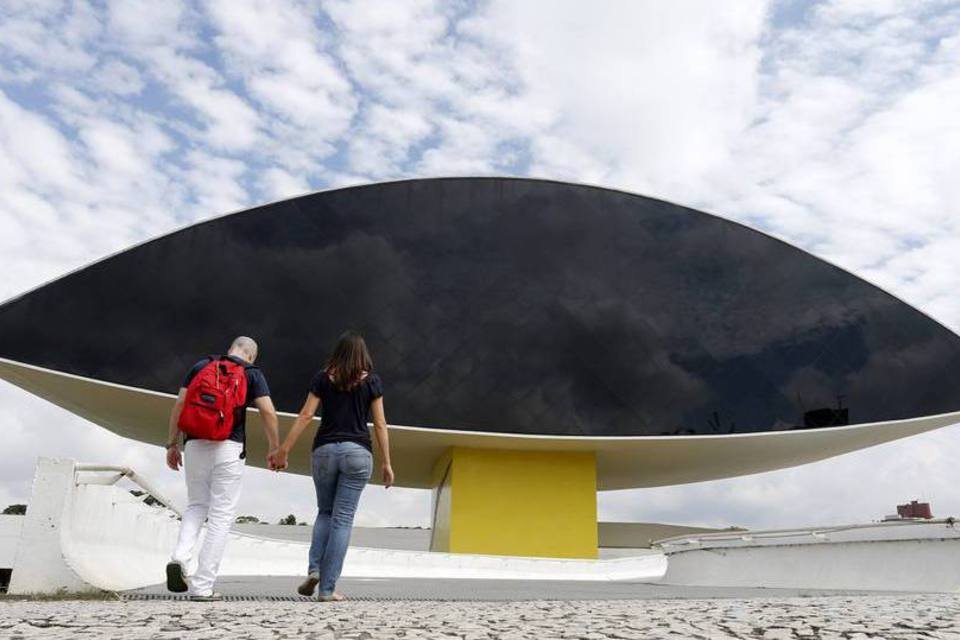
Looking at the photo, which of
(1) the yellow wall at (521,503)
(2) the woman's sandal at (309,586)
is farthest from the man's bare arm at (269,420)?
(1) the yellow wall at (521,503)

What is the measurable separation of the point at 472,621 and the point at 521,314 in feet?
44.1

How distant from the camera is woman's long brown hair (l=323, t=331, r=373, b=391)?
4781 millimetres

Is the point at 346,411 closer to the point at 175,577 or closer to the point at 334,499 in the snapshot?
the point at 334,499

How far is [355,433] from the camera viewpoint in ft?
15.5

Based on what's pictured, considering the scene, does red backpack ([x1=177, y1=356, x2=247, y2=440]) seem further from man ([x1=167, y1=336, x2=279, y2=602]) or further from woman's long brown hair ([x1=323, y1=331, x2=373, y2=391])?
woman's long brown hair ([x1=323, y1=331, x2=373, y2=391])

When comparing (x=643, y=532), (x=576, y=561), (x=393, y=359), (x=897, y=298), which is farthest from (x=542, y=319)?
(x=643, y=532)

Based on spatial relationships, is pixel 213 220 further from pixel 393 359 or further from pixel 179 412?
pixel 179 412

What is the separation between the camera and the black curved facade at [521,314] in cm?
1512

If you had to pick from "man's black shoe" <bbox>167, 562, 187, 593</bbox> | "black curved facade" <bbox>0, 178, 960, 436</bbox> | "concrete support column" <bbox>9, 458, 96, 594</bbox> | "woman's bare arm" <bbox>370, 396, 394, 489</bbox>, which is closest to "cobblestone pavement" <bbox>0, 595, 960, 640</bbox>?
"man's black shoe" <bbox>167, 562, 187, 593</bbox>

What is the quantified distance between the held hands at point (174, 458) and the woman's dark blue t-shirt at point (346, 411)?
0.84 meters

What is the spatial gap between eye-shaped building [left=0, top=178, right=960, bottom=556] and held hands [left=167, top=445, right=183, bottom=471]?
10.0 metres

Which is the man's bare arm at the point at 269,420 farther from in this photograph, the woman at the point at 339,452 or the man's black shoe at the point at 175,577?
the man's black shoe at the point at 175,577

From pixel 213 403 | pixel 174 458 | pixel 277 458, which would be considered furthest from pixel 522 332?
pixel 213 403

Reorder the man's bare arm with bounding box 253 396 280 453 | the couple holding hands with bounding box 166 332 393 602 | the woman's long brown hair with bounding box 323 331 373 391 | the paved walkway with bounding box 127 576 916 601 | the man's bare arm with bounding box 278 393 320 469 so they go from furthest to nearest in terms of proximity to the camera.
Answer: the paved walkway with bounding box 127 576 916 601 < the woman's long brown hair with bounding box 323 331 373 391 < the man's bare arm with bounding box 278 393 320 469 < the man's bare arm with bounding box 253 396 280 453 < the couple holding hands with bounding box 166 332 393 602
